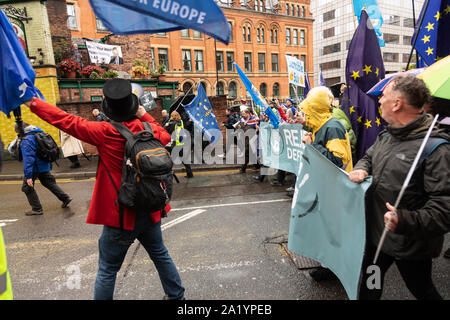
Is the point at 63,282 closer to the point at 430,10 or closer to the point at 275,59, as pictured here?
the point at 430,10

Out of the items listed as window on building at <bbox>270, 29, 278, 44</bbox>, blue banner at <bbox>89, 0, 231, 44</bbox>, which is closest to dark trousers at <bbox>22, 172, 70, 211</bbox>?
blue banner at <bbox>89, 0, 231, 44</bbox>

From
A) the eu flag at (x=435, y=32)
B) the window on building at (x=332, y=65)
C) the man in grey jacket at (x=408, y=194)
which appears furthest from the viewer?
the window on building at (x=332, y=65)

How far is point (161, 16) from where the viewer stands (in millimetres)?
1713

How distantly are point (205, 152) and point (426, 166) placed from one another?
960 centimetres

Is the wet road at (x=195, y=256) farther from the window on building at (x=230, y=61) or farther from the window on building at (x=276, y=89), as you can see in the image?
the window on building at (x=276, y=89)

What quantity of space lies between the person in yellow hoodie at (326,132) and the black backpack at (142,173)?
162 centimetres

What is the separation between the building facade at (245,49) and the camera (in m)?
35.4

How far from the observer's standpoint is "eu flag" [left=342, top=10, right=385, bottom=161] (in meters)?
4.06

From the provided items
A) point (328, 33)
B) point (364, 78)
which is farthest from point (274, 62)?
point (364, 78)

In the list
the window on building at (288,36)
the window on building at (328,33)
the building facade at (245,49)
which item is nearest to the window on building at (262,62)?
the building facade at (245,49)

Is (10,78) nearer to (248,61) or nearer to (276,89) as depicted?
(248,61)

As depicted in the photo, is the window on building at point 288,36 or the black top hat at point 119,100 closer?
the black top hat at point 119,100

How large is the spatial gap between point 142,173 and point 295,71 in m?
7.99
